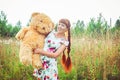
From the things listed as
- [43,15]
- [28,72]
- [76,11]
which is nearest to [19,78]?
[28,72]

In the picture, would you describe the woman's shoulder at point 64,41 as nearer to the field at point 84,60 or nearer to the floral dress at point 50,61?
the floral dress at point 50,61

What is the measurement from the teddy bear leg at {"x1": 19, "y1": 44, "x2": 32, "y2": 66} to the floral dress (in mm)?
136

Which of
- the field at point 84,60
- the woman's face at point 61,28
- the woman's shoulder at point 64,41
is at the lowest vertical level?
the field at point 84,60

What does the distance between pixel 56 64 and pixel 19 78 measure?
0.46m

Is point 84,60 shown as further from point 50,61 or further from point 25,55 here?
point 25,55

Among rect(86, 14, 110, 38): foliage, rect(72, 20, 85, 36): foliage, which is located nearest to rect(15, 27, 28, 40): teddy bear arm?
rect(72, 20, 85, 36): foliage

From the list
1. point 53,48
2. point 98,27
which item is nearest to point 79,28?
point 98,27

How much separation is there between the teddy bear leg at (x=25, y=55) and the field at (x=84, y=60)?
124 millimetres

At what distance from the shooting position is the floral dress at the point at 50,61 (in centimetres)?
389

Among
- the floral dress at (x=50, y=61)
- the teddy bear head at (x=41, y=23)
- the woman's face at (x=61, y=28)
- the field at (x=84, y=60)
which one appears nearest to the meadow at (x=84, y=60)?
the field at (x=84, y=60)

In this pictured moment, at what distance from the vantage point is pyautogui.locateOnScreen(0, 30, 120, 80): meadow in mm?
4090

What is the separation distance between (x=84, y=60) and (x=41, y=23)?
0.79m

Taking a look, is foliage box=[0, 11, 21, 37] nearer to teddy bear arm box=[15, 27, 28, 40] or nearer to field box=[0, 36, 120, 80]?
field box=[0, 36, 120, 80]

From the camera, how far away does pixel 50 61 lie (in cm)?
390
